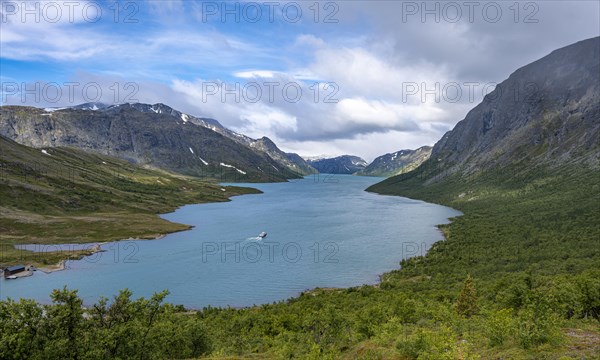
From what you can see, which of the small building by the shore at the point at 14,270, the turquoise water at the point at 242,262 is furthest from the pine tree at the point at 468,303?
the small building by the shore at the point at 14,270

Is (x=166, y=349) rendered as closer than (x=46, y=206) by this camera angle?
Yes

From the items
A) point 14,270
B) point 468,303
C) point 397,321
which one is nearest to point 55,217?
point 14,270

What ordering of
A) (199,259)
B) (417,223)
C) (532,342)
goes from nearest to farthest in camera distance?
(532,342), (199,259), (417,223)

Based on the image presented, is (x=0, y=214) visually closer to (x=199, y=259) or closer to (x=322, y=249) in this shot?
(x=199, y=259)

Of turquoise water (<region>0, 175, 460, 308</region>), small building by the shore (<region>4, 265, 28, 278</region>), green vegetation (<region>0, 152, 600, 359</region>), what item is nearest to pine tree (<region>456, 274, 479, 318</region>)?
green vegetation (<region>0, 152, 600, 359</region>)

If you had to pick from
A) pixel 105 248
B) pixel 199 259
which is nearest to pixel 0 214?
pixel 105 248

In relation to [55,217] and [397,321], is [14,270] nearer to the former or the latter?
[55,217]

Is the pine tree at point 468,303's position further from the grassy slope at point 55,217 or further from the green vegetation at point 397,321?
the grassy slope at point 55,217
